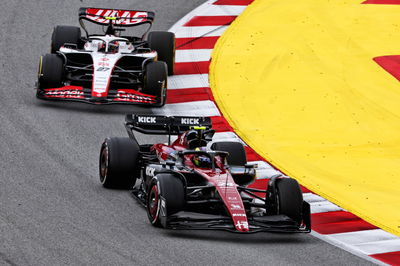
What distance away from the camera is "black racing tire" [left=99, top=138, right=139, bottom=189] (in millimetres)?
13609

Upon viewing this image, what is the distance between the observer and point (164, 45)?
19.4m

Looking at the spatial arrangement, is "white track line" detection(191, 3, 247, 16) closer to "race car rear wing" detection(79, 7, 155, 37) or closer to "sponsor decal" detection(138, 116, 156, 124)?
"race car rear wing" detection(79, 7, 155, 37)

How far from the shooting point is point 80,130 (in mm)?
16562

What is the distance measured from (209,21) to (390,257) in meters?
11.1

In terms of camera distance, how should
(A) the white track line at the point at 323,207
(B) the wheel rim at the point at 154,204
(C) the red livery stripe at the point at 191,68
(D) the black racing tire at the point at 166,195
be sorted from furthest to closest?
(C) the red livery stripe at the point at 191,68 < (A) the white track line at the point at 323,207 < (B) the wheel rim at the point at 154,204 < (D) the black racing tire at the point at 166,195

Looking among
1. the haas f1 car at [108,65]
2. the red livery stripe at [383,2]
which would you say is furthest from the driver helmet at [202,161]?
the red livery stripe at [383,2]

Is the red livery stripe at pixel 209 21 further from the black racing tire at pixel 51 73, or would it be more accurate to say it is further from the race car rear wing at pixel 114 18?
the black racing tire at pixel 51 73

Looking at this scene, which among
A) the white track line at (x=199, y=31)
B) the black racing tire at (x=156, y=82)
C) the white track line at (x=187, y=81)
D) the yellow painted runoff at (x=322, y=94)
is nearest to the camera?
the yellow painted runoff at (x=322, y=94)

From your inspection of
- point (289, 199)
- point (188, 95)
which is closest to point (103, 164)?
point (289, 199)

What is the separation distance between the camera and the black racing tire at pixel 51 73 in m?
17.5

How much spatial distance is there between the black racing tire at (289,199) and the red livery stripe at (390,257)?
3.34 feet

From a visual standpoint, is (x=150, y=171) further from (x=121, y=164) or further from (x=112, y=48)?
(x=112, y=48)

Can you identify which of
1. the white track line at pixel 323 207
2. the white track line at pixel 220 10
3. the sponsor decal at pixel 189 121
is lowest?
the white track line at pixel 323 207

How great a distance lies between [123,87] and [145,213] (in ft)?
18.7
